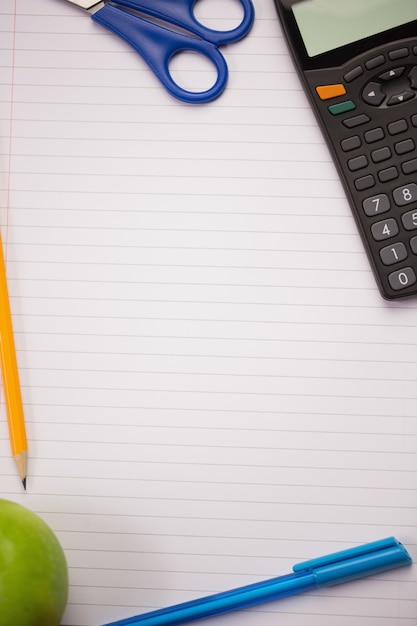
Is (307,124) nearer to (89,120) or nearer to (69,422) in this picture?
(89,120)

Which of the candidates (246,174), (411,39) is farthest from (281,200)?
(411,39)

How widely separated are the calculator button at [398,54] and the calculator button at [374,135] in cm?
6

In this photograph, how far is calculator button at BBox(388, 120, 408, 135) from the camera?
23.7 inches

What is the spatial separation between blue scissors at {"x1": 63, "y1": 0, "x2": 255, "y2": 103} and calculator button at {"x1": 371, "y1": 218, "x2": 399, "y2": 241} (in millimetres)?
178

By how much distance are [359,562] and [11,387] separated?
12.0 inches

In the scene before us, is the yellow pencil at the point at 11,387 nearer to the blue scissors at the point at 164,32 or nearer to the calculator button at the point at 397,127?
the blue scissors at the point at 164,32

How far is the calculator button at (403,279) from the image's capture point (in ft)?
1.91

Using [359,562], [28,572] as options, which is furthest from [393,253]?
[28,572]

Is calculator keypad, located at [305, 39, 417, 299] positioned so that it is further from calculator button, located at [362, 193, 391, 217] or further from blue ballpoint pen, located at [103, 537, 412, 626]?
blue ballpoint pen, located at [103, 537, 412, 626]

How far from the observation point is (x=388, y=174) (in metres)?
0.60

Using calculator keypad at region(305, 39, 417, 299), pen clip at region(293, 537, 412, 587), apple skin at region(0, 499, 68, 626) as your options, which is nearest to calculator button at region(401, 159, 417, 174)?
calculator keypad at region(305, 39, 417, 299)

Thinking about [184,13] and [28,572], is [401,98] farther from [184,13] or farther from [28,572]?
[28,572]

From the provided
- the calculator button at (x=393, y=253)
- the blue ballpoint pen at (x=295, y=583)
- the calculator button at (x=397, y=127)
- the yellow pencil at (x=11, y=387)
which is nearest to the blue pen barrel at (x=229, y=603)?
the blue ballpoint pen at (x=295, y=583)

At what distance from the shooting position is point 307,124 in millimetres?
622
